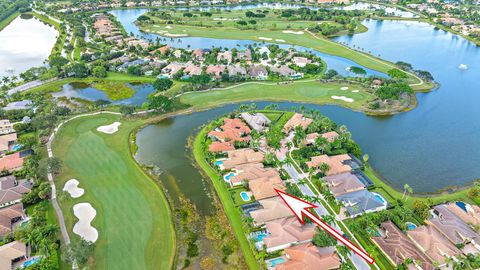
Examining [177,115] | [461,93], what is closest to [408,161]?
[461,93]

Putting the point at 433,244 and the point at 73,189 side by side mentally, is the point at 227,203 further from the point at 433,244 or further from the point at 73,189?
the point at 433,244

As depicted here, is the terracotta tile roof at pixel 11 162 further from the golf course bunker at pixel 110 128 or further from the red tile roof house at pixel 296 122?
the red tile roof house at pixel 296 122

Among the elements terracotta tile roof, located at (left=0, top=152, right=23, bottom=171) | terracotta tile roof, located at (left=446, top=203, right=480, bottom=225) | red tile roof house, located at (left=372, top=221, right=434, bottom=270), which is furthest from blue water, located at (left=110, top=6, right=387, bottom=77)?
terracotta tile roof, located at (left=0, top=152, right=23, bottom=171)

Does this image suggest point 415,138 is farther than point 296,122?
No

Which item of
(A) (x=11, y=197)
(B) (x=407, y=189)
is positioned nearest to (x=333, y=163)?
(B) (x=407, y=189)

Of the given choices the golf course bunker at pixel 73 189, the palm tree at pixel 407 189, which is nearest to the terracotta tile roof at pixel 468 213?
the palm tree at pixel 407 189

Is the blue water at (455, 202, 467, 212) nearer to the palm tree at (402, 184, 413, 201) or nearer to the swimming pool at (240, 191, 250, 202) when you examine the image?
the palm tree at (402, 184, 413, 201)
